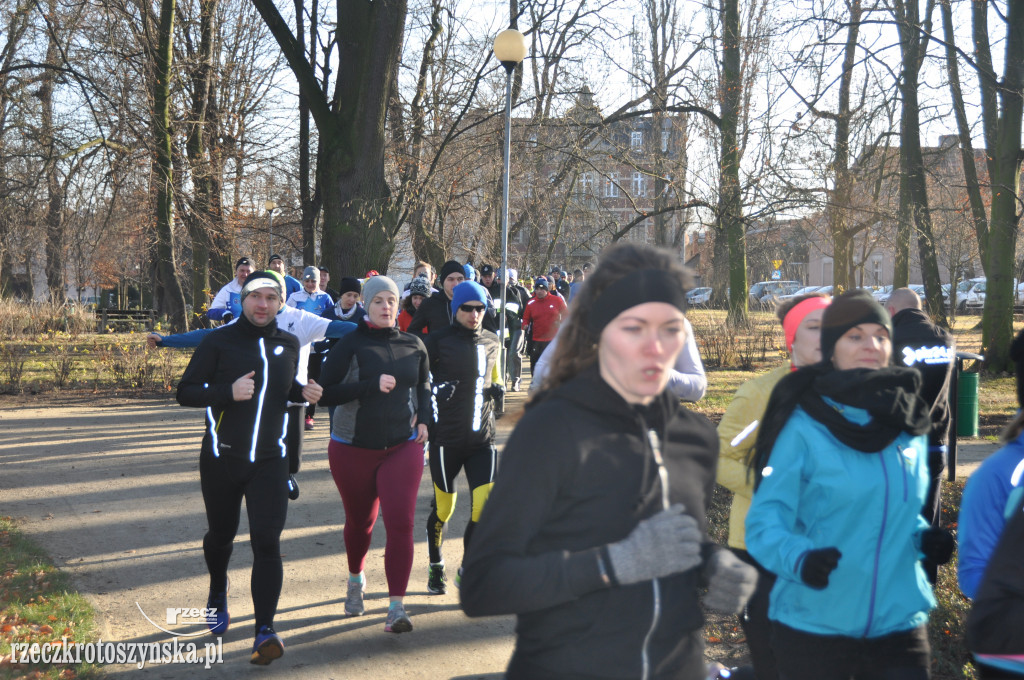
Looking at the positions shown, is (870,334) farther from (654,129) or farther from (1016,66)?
(654,129)

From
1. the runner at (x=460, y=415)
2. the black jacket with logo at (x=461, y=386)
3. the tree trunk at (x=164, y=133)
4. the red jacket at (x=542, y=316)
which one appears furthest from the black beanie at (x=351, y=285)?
the tree trunk at (x=164, y=133)

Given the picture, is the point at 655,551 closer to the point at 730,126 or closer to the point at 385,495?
the point at 385,495

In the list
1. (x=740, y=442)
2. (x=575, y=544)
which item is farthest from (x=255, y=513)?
(x=575, y=544)

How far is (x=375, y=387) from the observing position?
5484 mm


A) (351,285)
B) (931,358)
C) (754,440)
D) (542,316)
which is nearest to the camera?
(754,440)

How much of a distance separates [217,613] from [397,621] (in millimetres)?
1091

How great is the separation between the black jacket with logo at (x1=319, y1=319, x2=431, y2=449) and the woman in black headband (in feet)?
10.8

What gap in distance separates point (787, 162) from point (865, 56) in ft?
7.48

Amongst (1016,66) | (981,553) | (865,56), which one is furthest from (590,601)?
(1016,66)

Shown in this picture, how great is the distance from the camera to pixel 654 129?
21.4m

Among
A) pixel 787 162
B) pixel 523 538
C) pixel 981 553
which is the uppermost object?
pixel 787 162

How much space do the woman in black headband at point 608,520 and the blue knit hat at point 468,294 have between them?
12.3ft

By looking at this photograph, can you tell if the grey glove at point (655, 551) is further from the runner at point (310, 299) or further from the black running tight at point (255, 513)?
the runner at point (310, 299)

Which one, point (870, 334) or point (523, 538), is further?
point (870, 334)
